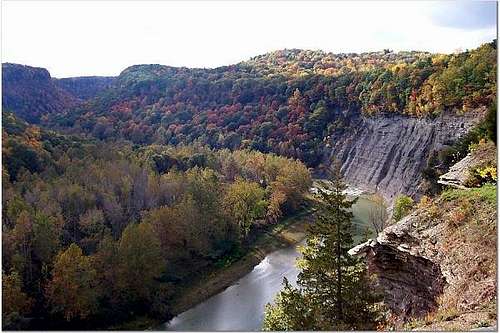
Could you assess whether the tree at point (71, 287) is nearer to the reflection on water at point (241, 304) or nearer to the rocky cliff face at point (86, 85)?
the reflection on water at point (241, 304)

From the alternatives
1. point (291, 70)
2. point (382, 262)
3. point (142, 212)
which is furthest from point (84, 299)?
point (291, 70)

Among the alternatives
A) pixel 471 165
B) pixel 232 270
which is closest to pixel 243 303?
pixel 232 270

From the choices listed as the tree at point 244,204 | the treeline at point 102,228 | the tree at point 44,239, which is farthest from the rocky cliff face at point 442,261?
the tree at point 244,204

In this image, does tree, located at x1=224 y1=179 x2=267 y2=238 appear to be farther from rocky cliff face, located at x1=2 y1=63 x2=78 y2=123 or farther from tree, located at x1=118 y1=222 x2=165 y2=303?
rocky cliff face, located at x1=2 y1=63 x2=78 y2=123

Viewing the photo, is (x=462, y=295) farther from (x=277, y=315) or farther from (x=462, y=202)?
(x=277, y=315)

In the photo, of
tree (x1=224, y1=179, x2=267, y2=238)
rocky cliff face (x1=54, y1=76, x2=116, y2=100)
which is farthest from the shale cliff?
rocky cliff face (x1=54, y1=76, x2=116, y2=100)

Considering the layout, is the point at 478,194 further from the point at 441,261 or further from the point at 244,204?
the point at 244,204
